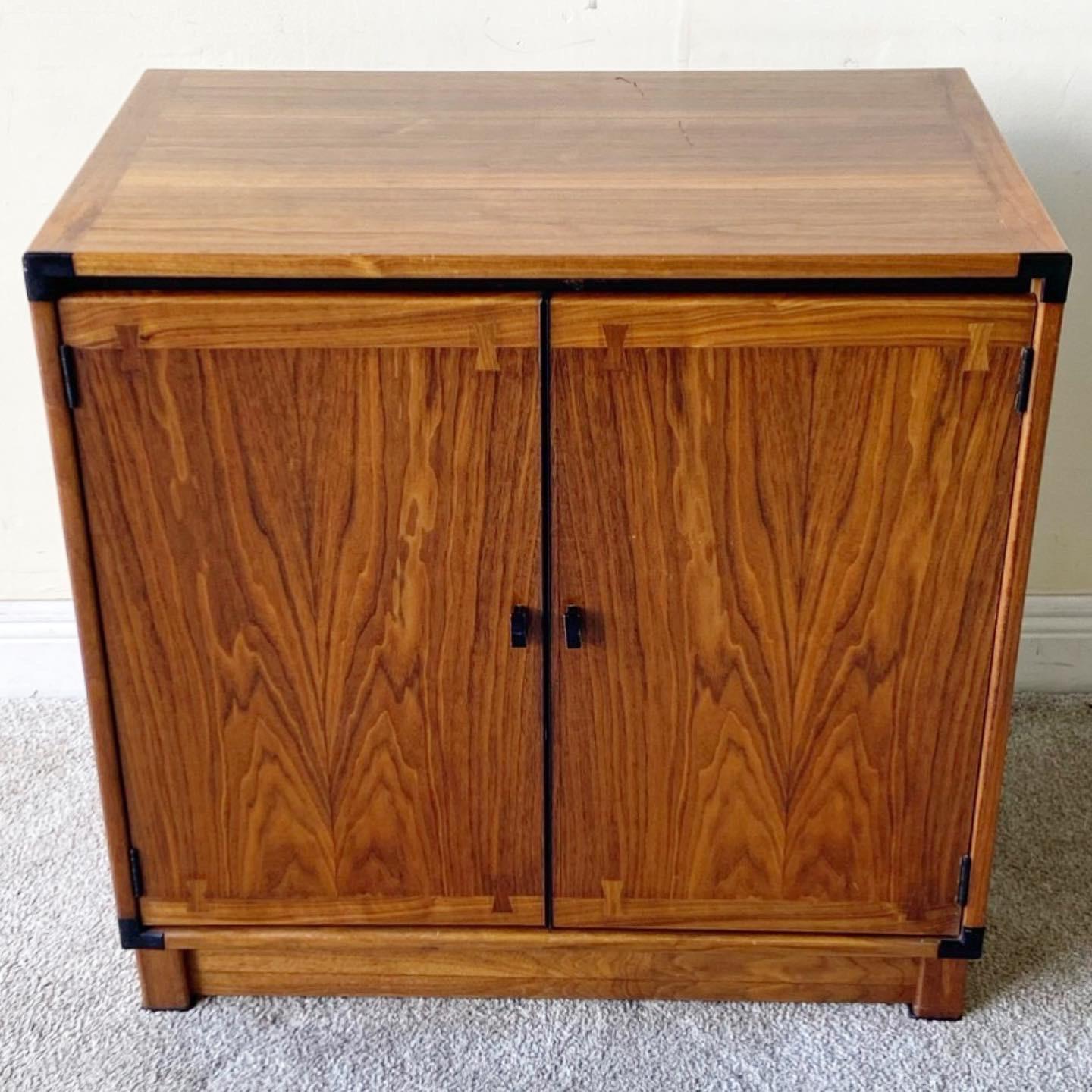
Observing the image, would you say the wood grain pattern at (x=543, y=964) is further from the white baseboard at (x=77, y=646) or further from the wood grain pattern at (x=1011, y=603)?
the white baseboard at (x=77, y=646)

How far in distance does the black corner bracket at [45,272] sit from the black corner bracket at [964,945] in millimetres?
843

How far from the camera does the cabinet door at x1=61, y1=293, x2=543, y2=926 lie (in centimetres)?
108

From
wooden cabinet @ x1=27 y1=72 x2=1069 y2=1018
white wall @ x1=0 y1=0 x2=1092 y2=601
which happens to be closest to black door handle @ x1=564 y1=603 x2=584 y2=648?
wooden cabinet @ x1=27 y1=72 x2=1069 y2=1018

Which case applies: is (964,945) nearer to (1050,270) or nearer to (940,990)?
(940,990)

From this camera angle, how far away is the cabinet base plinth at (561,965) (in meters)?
1.31

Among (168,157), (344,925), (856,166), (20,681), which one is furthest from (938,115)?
(20,681)

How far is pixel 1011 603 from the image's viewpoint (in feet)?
3.79

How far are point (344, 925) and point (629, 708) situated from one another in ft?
1.03

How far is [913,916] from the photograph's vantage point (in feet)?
4.24

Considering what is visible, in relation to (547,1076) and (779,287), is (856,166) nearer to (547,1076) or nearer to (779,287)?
(779,287)

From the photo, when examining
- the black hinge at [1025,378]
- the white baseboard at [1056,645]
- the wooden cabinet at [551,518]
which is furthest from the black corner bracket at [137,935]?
the white baseboard at [1056,645]

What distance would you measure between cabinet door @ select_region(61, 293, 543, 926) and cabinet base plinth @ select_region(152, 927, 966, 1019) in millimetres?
21

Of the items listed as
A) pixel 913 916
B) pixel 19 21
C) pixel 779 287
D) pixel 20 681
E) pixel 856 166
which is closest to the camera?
pixel 779 287

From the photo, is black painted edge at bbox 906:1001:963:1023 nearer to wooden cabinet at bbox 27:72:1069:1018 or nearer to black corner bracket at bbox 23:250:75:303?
wooden cabinet at bbox 27:72:1069:1018
